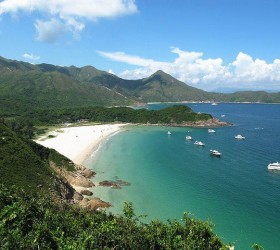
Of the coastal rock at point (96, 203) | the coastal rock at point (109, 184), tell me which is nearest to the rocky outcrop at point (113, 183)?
the coastal rock at point (109, 184)

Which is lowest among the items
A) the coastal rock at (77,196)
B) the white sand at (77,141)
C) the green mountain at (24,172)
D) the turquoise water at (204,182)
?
the turquoise water at (204,182)

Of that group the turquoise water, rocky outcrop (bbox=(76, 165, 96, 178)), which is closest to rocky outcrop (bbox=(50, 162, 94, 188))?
rocky outcrop (bbox=(76, 165, 96, 178))

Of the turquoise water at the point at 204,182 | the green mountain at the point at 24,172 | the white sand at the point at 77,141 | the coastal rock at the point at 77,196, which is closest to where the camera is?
the green mountain at the point at 24,172

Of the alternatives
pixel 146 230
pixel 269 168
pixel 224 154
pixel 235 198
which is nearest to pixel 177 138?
pixel 224 154

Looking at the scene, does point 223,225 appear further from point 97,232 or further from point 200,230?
point 97,232

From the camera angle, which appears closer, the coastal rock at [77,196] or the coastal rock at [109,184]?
the coastal rock at [77,196]

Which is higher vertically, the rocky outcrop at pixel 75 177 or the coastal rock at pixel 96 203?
the rocky outcrop at pixel 75 177

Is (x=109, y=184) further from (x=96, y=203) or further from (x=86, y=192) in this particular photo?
(x=96, y=203)

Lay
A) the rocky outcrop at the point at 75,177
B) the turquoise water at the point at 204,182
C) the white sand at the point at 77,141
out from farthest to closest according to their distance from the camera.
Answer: the white sand at the point at 77,141, the rocky outcrop at the point at 75,177, the turquoise water at the point at 204,182

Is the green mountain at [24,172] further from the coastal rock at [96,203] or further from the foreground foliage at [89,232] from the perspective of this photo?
the foreground foliage at [89,232]
